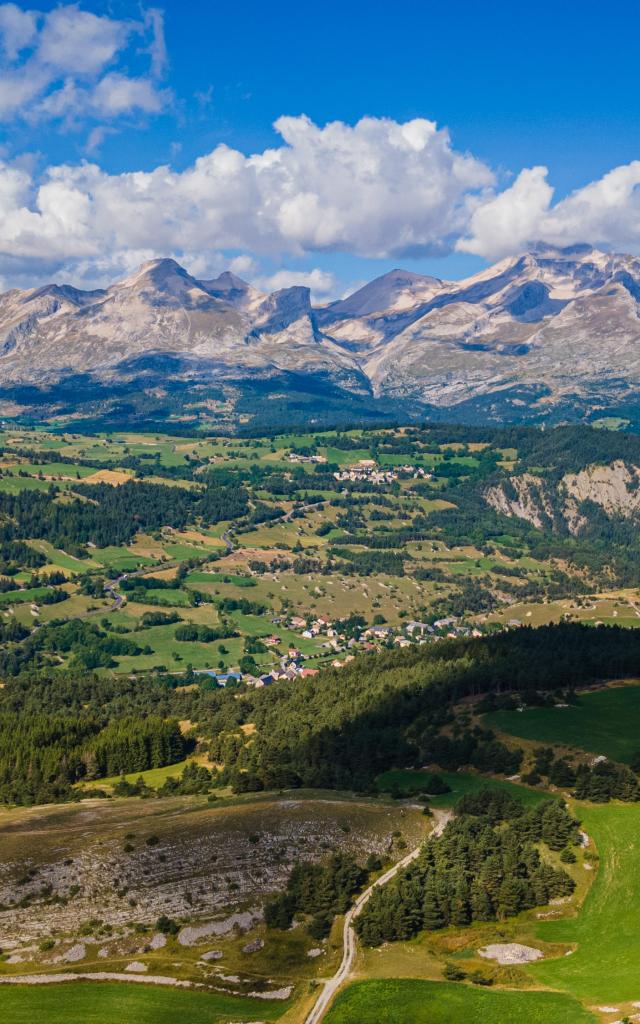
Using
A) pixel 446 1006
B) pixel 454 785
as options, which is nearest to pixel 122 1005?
pixel 446 1006

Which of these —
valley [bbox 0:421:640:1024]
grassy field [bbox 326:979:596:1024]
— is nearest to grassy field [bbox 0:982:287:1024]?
valley [bbox 0:421:640:1024]

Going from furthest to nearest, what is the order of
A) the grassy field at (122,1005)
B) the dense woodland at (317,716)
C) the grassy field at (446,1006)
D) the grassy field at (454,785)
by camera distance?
1. the dense woodland at (317,716)
2. the grassy field at (454,785)
3. the grassy field at (122,1005)
4. the grassy field at (446,1006)

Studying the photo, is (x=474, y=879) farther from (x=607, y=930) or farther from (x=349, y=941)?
(x=349, y=941)

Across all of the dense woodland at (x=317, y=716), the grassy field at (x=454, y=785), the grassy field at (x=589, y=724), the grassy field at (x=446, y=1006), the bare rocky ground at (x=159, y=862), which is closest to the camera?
the grassy field at (x=446, y=1006)

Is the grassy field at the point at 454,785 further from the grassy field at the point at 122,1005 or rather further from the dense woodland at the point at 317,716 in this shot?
the grassy field at the point at 122,1005

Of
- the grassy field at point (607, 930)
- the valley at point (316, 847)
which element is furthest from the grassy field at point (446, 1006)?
the grassy field at point (607, 930)

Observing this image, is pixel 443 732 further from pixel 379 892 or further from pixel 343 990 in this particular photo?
pixel 343 990

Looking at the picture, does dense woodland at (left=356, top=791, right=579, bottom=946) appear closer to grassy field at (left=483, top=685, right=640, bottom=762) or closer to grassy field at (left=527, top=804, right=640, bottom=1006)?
grassy field at (left=527, top=804, right=640, bottom=1006)
